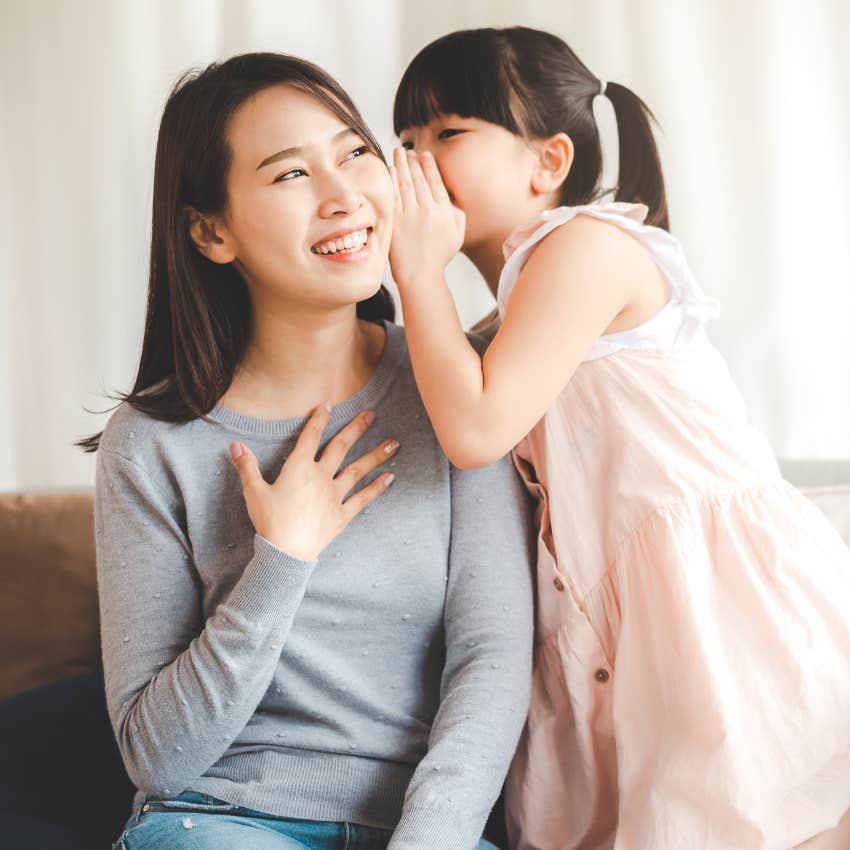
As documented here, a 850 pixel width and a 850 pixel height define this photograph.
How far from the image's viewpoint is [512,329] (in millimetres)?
1196

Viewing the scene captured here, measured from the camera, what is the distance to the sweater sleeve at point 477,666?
1.13 metres

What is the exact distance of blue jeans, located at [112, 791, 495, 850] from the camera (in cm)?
114

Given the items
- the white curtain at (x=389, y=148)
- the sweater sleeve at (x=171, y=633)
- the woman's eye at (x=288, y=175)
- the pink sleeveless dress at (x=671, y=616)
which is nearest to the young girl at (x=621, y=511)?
the pink sleeveless dress at (x=671, y=616)

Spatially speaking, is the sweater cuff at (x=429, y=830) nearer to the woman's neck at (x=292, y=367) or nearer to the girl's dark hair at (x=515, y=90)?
the woman's neck at (x=292, y=367)

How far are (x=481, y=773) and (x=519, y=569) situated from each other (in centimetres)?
26

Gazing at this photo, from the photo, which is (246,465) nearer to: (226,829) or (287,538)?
(287,538)

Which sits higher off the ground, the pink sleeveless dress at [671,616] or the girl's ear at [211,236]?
the girl's ear at [211,236]

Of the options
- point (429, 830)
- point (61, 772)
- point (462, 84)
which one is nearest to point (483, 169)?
point (462, 84)

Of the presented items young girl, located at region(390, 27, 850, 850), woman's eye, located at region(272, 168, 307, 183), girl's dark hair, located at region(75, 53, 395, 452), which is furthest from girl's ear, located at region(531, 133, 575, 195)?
woman's eye, located at region(272, 168, 307, 183)

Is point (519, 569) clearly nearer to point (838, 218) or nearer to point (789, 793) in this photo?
point (789, 793)

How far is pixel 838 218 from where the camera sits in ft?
5.95

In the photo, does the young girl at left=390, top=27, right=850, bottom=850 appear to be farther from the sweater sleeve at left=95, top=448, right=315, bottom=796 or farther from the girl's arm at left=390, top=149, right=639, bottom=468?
the sweater sleeve at left=95, top=448, right=315, bottom=796

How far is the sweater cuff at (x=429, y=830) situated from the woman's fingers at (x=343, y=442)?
0.41 metres

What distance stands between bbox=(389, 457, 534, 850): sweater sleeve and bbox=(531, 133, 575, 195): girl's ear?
40 centimetres
